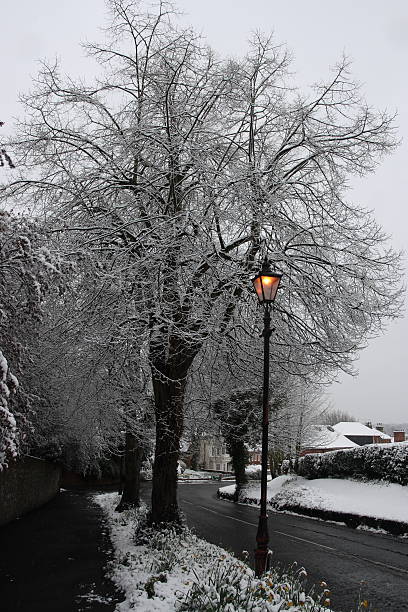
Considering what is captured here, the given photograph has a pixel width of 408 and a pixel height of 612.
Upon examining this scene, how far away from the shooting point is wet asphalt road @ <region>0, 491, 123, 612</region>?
317 inches

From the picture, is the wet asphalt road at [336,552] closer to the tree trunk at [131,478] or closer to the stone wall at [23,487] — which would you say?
the tree trunk at [131,478]

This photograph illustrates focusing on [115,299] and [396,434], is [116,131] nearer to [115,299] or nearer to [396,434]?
[115,299]

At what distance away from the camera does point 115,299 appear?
11.5 meters

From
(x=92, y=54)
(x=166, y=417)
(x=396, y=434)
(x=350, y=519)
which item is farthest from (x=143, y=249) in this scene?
(x=396, y=434)

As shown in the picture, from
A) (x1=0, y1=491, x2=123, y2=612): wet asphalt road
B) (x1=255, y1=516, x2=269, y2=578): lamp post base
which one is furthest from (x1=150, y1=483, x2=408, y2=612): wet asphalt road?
(x1=0, y1=491, x2=123, y2=612): wet asphalt road

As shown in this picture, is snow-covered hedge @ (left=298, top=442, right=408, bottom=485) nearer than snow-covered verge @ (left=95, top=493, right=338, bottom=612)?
No

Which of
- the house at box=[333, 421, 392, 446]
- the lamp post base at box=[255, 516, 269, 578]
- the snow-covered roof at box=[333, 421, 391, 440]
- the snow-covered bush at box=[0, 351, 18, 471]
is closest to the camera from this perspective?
the snow-covered bush at box=[0, 351, 18, 471]

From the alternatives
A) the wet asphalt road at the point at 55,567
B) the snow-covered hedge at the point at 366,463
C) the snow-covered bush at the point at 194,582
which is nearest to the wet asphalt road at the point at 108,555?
the wet asphalt road at the point at 55,567

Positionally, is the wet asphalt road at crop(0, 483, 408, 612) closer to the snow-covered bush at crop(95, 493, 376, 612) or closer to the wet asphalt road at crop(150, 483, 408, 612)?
the wet asphalt road at crop(150, 483, 408, 612)

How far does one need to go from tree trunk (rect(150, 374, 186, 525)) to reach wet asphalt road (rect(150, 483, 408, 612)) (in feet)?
5.10

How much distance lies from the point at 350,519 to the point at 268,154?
13.5 m

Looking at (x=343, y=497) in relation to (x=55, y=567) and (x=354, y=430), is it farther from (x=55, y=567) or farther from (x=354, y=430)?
(x=354, y=430)

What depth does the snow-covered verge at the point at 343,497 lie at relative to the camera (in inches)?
745

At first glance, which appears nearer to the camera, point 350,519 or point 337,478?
point 350,519
